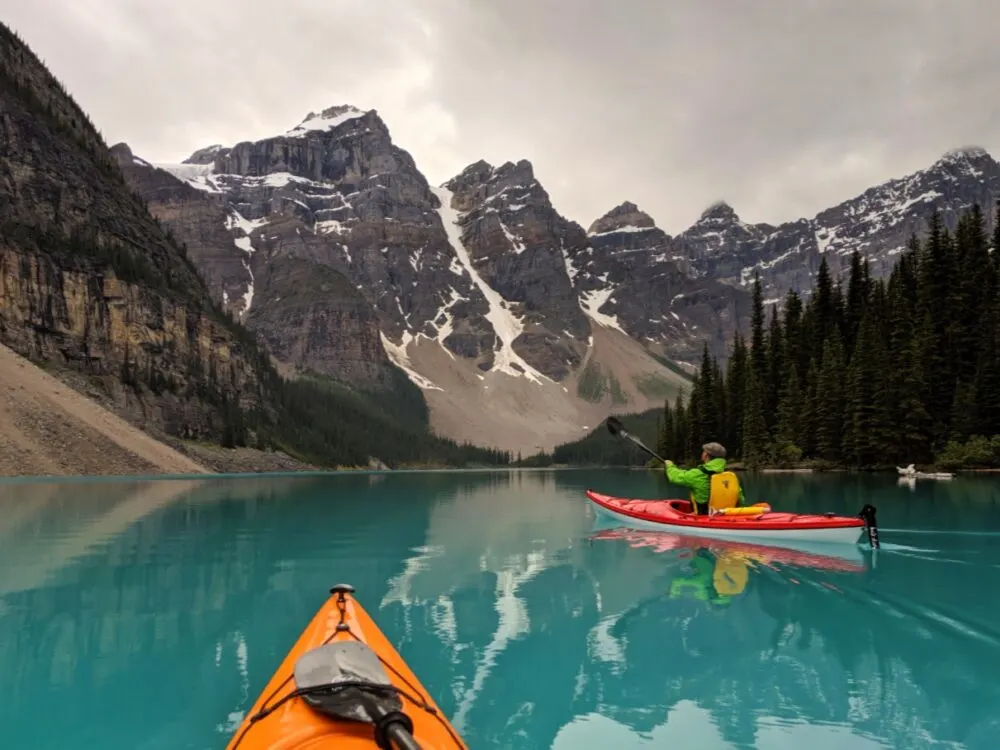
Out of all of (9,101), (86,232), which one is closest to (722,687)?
(86,232)

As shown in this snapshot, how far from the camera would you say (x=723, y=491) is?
22344mm

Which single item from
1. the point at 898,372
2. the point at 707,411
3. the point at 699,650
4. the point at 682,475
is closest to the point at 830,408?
the point at 898,372

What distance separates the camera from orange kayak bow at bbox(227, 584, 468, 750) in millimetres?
4379

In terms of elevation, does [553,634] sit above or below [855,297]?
below

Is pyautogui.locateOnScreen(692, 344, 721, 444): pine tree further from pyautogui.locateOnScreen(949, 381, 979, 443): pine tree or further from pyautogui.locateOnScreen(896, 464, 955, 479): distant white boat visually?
pyautogui.locateOnScreen(896, 464, 955, 479): distant white boat

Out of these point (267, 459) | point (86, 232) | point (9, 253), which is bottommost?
point (267, 459)

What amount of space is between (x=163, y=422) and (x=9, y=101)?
6972 cm

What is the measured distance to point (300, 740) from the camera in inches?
179

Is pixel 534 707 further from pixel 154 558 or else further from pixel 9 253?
pixel 9 253

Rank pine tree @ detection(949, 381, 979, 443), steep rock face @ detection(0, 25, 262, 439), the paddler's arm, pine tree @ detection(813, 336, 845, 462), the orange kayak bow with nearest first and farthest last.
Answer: the orange kayak bow, the paddler's arm, pine tree @ detection(949, 381, 979, 443), pine tree @ detection(813, 336, 845, 462), steep rock face @ detection(0, 25, 262, 439)

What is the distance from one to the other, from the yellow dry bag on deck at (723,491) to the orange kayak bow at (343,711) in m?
18.3

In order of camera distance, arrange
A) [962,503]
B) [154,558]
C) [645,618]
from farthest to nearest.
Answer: [962,503], [154,558], [645,618]

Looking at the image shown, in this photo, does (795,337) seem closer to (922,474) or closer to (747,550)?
(922,474)

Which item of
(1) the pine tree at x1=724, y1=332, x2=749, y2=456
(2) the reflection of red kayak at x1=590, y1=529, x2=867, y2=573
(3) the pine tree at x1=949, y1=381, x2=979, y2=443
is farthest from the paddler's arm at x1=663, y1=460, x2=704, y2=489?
(1) the pine tree at x1=724, y1=332, x2=749, y2=456
